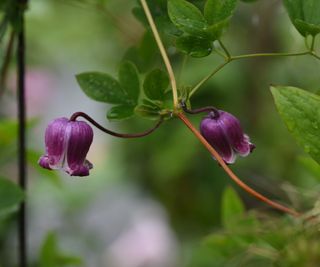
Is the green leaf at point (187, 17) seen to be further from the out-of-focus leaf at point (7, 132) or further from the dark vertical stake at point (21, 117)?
the out-of-focus leaf at point (7, 132)

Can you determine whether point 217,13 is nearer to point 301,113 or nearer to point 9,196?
point 301,113

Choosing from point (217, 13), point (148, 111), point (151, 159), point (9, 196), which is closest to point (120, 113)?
point (148, 111)

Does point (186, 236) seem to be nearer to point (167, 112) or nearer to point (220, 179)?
point (220, 179)

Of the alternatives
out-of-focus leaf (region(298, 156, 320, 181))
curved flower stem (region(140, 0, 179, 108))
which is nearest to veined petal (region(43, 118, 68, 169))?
curved flower stem (region(140, 0, 179, 108))

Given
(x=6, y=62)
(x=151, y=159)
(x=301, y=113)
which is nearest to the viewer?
(x=301, y=113)

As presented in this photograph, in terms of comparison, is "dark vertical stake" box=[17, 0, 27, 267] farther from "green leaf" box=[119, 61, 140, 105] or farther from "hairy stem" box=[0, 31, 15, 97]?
"green leaf" box=[119, 61, 140, 105]
